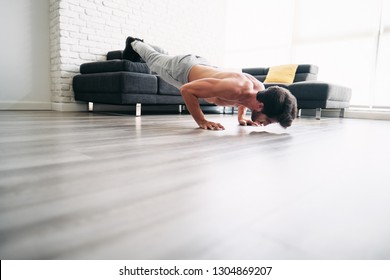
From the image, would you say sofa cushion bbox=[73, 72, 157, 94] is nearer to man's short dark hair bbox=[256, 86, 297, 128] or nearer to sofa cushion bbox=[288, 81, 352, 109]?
man's short dark hair bbox=[256, 86, 297, 128]

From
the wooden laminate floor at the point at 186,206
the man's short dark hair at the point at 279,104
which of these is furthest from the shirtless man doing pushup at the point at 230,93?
the wooden laminate floor at the point at 186,206

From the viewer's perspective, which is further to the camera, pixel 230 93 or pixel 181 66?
pixel 181 66

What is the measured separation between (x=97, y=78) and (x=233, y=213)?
323cm

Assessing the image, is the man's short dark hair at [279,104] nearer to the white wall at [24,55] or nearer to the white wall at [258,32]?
the white wall at [24,55]

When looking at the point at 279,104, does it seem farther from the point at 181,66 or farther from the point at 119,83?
the point at 119,83

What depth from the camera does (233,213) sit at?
0.57 meters

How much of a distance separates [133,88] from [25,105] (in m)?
1.76

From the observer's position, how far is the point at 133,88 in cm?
320

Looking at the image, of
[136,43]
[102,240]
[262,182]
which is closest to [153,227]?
[102,240]

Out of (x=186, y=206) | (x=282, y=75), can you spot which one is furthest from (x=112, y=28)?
(x=186, y=206)

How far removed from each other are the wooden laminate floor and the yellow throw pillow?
13.1ft

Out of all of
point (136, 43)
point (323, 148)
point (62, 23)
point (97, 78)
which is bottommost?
point (323, 148)

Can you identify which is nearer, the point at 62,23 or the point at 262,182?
the point at 262,182

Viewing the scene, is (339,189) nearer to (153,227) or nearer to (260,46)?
(153,227)
